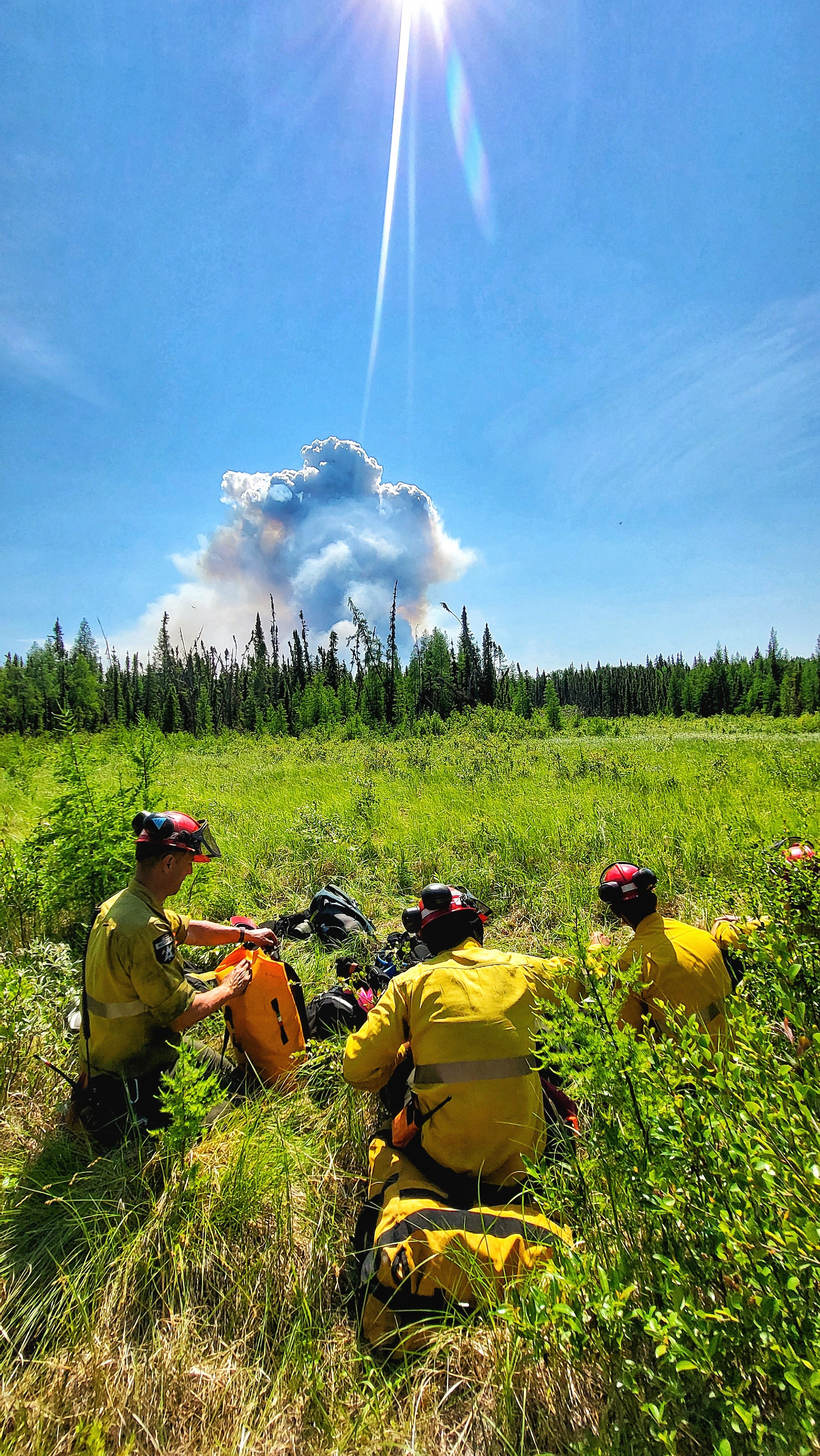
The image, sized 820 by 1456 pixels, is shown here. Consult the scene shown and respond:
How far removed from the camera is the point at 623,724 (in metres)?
43.4

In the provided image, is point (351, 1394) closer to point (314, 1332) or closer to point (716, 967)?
point (314, 1332)

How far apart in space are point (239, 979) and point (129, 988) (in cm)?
59

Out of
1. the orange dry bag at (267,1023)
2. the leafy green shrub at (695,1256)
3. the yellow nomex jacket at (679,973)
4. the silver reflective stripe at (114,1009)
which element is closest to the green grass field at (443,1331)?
the leafy green shrub at (695,1256)

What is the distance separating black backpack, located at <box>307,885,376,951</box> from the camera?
5.12 meters

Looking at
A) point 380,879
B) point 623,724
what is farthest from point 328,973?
point 623,724

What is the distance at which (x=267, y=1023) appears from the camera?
10.9ft

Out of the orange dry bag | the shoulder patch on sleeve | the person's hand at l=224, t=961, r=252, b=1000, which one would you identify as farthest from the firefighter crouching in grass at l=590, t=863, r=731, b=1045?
the shoulder patch on sleeve

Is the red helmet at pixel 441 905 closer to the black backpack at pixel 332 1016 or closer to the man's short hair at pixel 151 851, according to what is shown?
the black backpack at pixel 332 1016

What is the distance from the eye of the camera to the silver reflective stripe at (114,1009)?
2.78 m

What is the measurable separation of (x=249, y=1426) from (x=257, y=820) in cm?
783

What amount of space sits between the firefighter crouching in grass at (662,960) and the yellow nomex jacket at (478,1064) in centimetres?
81

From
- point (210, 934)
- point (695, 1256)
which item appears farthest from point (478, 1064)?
point (210, 934)

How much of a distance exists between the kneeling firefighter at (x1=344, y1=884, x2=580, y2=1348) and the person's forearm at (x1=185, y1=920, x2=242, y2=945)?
1.54m

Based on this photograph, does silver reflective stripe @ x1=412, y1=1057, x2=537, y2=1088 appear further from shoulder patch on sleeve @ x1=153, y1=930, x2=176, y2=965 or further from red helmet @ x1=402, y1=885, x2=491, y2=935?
shoulder patch on sleeve @ x1=153, y1=930, x2=176, y2=965
